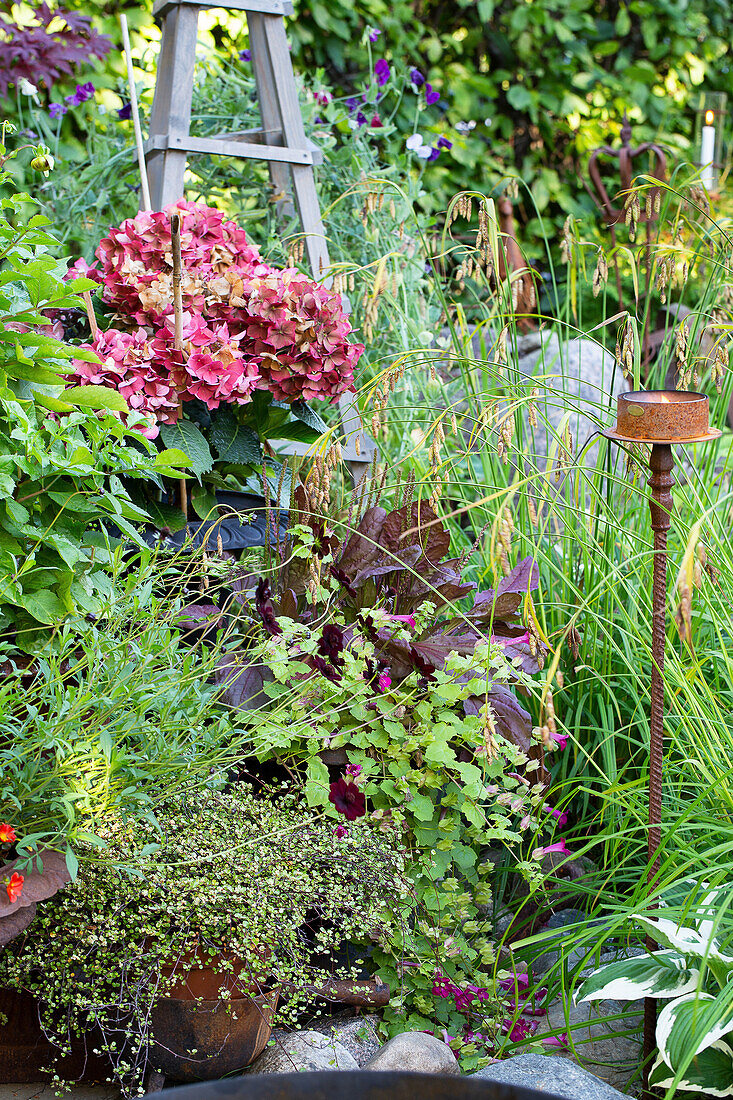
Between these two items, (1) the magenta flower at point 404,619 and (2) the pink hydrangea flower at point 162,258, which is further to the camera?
(2) the pink hydrangea flower at point 162,258

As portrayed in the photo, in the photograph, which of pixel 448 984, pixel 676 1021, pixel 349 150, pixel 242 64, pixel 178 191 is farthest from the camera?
pixel 242 64

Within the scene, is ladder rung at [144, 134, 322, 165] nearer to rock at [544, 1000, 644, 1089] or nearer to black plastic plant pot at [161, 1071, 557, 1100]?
rock at [544, 1000, 644, 1089]

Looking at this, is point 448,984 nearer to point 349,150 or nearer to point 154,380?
point 154,380

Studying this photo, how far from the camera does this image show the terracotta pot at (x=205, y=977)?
1399 mm

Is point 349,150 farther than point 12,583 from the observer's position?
Yes

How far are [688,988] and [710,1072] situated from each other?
110 millimetres

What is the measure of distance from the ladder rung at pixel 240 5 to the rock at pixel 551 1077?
2570 mm

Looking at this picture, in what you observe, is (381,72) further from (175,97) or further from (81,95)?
(175,97)

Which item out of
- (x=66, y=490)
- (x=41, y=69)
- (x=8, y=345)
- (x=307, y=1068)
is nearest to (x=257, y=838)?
(x=307, y=1068)


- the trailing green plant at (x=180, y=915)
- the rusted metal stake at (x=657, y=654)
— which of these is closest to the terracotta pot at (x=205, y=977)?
the trailing green plant at (x=180, y=915)

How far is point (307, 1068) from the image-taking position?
1448 millimetres

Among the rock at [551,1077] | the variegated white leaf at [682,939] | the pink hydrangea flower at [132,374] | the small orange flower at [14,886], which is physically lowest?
the rock at [551,1077]

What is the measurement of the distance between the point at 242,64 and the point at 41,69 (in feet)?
3.52

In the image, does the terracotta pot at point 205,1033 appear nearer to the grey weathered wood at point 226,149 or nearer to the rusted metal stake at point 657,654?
the rusted metal stake at point 657,654
